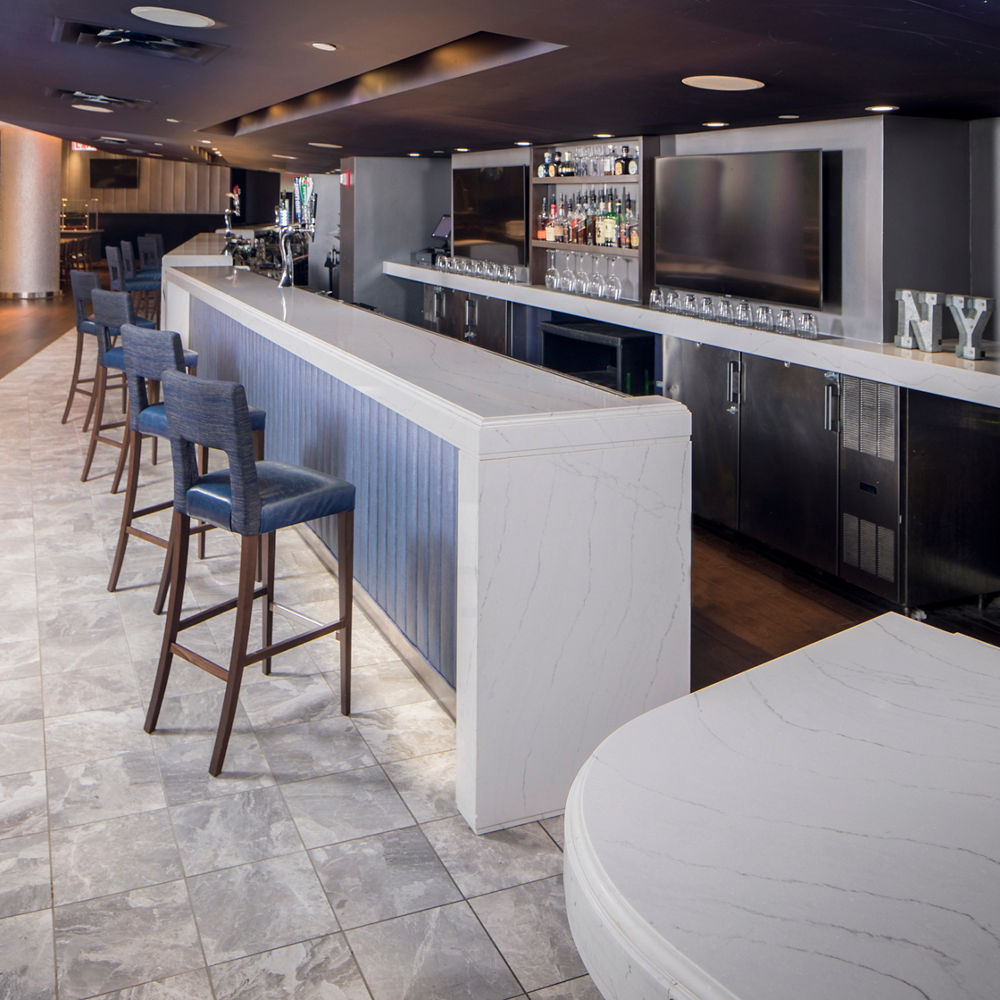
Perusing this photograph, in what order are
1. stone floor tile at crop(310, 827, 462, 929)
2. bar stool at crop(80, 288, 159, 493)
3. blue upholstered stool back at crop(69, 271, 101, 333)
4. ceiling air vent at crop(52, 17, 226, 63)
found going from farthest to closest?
blue upholstered stool back at crop(69, 271, 101, 333), bar stool at crop(80, 288, 159, 493), ceiling air vent at crop(52, 17, 226, 63), stone floor tile at crop(310, 827, 462, 929)

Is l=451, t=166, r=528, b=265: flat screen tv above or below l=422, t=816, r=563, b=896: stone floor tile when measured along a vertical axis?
above

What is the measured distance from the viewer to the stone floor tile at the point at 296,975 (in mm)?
2055

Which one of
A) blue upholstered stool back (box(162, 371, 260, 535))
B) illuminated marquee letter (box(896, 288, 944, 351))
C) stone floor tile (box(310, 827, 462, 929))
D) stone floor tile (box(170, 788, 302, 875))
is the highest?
illuminated marquee letter (box(896, 288, 944, 351))

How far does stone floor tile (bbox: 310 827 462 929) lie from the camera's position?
233 centimetres

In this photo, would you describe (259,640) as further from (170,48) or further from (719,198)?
(719,198)

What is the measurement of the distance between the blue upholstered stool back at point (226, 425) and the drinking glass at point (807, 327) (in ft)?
9.55

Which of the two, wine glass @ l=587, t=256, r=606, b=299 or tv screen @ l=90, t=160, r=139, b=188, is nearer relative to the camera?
wine glass @ l=587, t=256, r=606, b=299

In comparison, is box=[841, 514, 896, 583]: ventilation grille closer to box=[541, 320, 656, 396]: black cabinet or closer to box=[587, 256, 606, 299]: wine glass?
box=[541, 320, 656, 396]: black cabinet

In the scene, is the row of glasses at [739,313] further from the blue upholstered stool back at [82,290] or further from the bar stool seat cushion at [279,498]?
the blue upholstered stool back at [82,290]

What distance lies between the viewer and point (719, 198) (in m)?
5.74

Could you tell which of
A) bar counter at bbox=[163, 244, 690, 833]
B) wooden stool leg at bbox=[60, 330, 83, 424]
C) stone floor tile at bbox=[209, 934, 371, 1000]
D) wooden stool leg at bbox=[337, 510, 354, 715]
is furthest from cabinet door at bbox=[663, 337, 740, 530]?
wooden stool leg at bbox=[60, 330, 83, 424]

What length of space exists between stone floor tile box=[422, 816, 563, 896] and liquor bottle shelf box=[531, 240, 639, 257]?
4630 mm

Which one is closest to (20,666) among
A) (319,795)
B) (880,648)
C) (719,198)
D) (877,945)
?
(319,795)

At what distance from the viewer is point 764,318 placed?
5.13 meters
